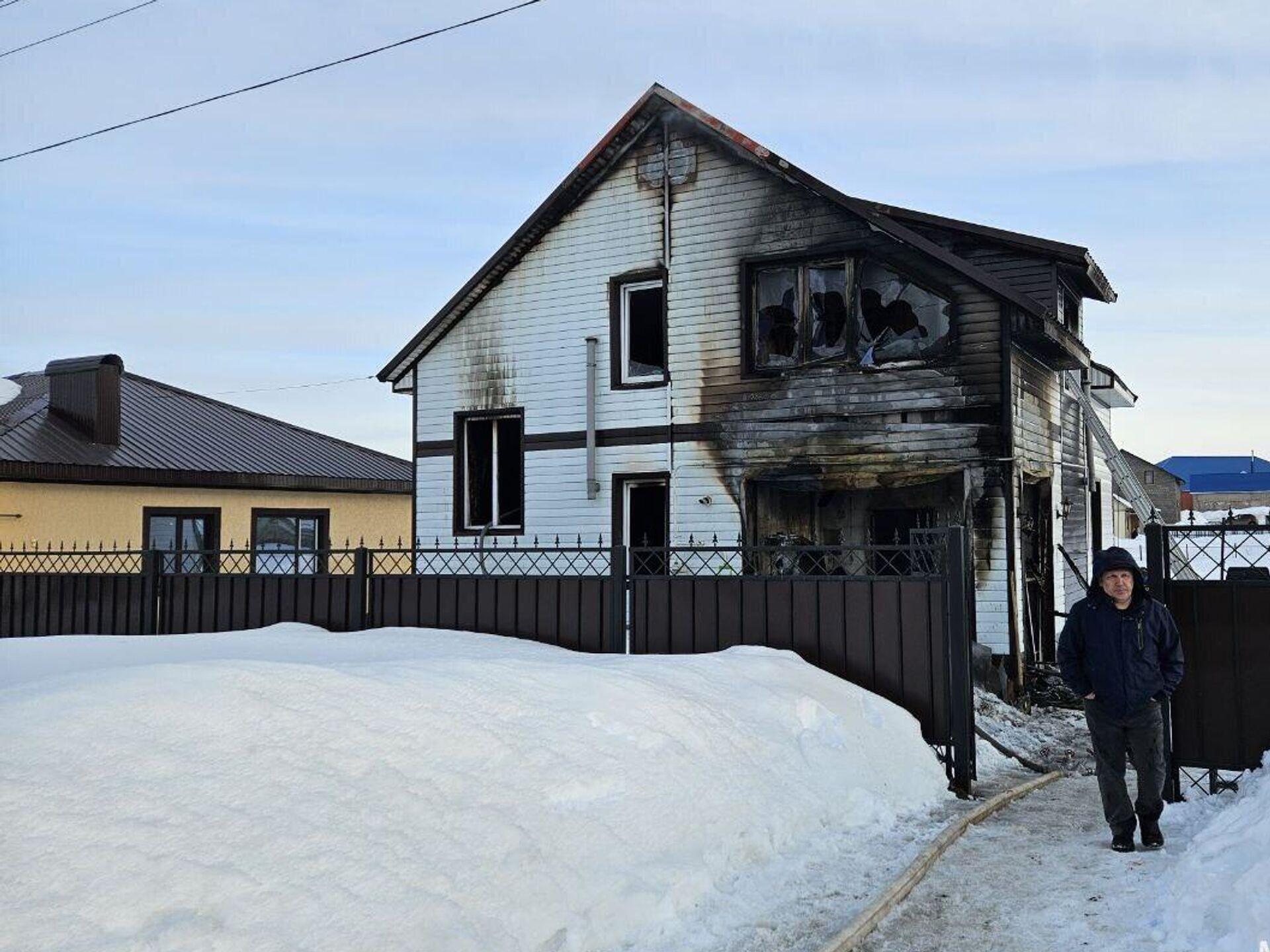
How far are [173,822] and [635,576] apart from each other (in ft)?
18.4

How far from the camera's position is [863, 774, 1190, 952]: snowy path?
17.3 ft

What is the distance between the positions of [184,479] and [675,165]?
11.0 metres

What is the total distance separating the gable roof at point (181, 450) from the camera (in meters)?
19.6

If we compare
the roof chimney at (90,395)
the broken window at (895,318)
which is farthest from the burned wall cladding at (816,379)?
the roof chimney at (90,395)

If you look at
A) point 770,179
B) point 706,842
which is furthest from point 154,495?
point 706,842

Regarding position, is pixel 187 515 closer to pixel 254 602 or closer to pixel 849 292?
pixel 254 602

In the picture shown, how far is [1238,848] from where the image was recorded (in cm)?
544

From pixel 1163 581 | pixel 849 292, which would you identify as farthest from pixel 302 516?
pixel 1163 581

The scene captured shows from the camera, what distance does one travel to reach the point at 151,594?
40.2 feet

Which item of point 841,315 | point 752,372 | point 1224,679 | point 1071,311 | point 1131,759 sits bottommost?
point 1131,759

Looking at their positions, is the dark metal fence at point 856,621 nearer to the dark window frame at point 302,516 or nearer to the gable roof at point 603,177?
the gable roof at point 603,177

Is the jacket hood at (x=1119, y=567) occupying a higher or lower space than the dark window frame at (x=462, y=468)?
lower

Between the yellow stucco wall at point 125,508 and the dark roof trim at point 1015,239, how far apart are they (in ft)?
44.1

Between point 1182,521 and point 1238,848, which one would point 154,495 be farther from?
point 1182,521
